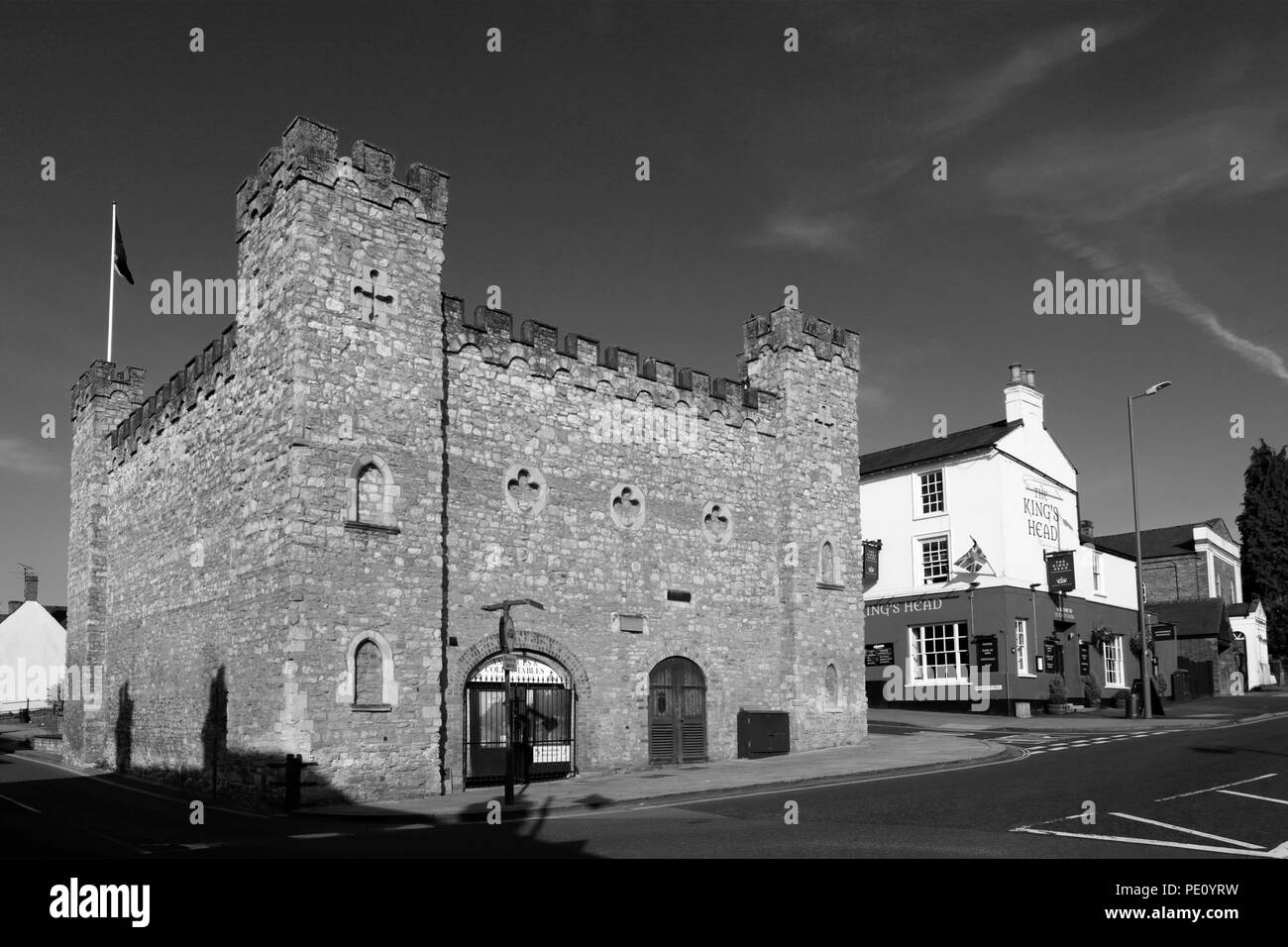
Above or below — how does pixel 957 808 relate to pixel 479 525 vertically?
below

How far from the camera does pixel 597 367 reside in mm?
23172

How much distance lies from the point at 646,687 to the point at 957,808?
977 centimetres

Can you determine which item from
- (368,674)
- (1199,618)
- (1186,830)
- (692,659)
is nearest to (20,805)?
(368,674)

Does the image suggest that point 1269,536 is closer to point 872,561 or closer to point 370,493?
point 872,561

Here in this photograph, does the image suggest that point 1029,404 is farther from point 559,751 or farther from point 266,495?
point 266,495

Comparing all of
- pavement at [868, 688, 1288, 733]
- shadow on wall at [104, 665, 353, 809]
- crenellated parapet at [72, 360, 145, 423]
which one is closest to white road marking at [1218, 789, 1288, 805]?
shadow on wall at [104, 665, 353, 809]

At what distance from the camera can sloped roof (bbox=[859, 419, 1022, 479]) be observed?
129 feet

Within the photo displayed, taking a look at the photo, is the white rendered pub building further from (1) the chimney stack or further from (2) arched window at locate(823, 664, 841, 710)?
(2) arched window at locate(823, 664, 841, 710)

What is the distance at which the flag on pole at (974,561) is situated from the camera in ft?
124

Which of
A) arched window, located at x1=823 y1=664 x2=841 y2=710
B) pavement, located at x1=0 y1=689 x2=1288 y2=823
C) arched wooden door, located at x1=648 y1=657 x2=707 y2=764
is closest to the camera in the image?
pavement, located at x1=0 y1=689 x2=1288 y2=823

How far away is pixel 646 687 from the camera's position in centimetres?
2303

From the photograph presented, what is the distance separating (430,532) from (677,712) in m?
7.39

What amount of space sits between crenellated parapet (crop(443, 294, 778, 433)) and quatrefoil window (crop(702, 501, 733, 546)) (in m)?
2.18
